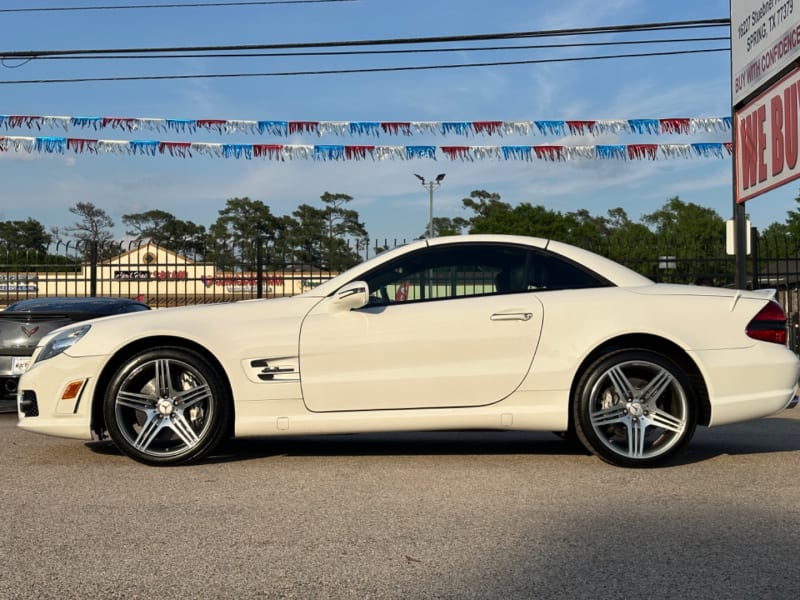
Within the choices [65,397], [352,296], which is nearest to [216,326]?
[352,296]

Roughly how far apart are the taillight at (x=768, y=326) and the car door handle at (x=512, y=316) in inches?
53.9

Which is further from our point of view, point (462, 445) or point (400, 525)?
point (462, 445)

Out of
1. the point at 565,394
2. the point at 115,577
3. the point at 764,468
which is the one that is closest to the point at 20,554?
the point at 115,577

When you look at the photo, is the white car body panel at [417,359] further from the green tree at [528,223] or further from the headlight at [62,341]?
the green tree at [528,223]

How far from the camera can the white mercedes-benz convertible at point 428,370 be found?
523cm

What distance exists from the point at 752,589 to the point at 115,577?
228 centimetres

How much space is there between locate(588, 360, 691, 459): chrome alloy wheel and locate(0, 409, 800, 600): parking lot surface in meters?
0.19

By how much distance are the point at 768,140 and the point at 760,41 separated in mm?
1403

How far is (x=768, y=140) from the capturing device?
1189 cm

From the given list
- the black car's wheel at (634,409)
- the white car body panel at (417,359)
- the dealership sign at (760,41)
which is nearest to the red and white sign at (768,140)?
the dealership sign at (760,41)

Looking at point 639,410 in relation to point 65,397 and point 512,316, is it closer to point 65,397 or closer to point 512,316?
point 512,316

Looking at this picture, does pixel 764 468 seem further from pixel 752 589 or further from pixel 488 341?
pixel 752 589

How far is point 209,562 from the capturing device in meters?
3.33

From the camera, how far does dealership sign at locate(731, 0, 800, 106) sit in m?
11.0
